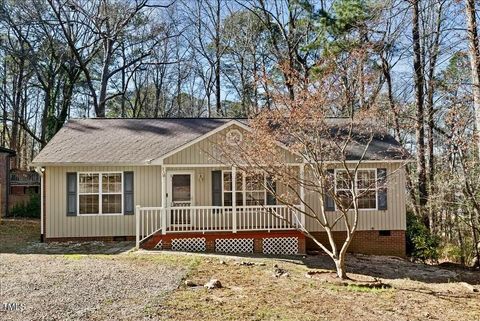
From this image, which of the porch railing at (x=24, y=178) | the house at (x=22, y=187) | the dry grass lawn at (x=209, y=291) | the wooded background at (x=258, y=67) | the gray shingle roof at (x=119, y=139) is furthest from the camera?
the porch railing at (x=24, y=178)

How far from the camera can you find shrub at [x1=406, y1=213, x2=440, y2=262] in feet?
44.8

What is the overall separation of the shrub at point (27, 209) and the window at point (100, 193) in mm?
9979

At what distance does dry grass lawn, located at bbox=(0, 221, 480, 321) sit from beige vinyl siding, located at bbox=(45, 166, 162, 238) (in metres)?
1.79

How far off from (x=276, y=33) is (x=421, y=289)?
1934 centimetres

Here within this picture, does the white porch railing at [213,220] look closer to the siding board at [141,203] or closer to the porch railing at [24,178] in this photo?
the siding board at [141,203]

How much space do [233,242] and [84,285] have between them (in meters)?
5.60

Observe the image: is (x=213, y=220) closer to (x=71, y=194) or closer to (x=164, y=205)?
(x=164, y=205)

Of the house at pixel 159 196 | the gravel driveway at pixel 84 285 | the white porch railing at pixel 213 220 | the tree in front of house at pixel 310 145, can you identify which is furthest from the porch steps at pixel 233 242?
the tree in front of house at pixel 310 145

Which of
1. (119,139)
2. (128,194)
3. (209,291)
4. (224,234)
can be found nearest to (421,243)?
(224,234)

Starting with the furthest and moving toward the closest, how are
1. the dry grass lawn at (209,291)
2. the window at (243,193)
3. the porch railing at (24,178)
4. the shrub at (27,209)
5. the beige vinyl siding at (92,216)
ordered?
1. the porch railing at (24,178)
2. the shrub at (27,209)
3. the window at (243,193)
4. the beige vinyl siding at (92,216)
5. the dry grass lawn at (209,291)

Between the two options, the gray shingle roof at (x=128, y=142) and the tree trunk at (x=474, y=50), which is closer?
the tree trunk at (x=474, y=50)

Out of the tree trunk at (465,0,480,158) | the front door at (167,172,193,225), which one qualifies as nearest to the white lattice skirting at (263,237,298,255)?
the front door at (167,172,193,225)

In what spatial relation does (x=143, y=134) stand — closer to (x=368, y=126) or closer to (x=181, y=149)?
(x=181, y=149)

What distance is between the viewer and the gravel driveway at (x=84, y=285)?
625 centimetres
